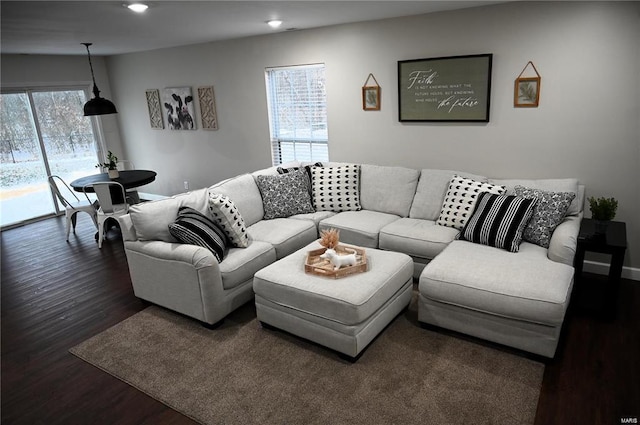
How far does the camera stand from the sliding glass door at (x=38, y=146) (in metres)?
6.05

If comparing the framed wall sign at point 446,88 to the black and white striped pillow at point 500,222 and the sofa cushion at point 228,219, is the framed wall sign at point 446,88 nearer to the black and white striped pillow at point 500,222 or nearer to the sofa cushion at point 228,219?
the black and white striped pillow at point 500,222

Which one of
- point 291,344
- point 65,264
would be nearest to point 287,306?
point 291,344

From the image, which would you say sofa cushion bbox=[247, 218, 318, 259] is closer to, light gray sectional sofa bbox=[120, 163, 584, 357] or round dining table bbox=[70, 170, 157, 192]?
light gray sectional sofa bbox=[120, 163, 584, 357]

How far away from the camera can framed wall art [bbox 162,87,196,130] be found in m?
5.99

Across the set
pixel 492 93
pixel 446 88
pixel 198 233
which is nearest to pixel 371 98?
pixel 446 88

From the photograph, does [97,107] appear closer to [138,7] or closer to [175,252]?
[138,7]

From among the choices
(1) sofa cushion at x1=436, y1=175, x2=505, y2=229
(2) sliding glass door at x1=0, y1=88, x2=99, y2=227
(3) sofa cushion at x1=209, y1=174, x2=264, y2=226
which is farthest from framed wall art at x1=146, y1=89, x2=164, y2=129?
(1) sofa cushion at x1=436, y1=175, x2=505, y2=229

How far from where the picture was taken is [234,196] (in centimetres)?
395

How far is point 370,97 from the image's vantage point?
14.8 ft

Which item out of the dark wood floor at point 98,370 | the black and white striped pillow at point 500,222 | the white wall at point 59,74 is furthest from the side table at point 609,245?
the white wall at point 59,74

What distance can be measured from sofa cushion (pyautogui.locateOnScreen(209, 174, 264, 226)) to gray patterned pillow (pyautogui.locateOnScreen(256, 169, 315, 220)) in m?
0.07

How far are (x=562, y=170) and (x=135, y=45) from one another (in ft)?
16.9

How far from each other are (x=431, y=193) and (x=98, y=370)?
305 cm

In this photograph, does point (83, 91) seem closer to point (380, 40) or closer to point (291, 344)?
point (380, 40)
